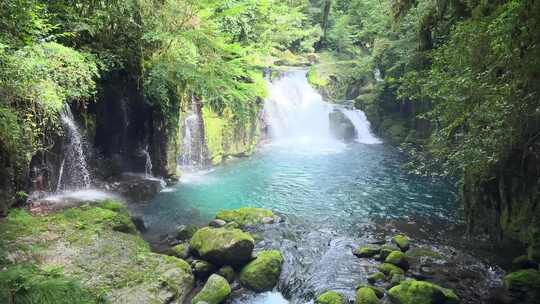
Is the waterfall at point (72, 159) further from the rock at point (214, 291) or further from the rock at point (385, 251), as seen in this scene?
the rock at point (385, 251)

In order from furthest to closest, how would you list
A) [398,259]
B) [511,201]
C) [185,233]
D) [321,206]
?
[321,206] → [185,233] → [398,259] → [511,201]

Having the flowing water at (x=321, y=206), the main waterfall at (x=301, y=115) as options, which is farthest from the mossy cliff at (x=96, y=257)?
the main waterfall at (x=301, y=115)

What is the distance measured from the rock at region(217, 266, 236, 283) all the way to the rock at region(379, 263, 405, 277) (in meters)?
3.20

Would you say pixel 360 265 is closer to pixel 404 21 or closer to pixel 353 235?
pixel 353 235

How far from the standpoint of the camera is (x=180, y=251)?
910 centimetres

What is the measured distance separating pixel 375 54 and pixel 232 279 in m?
18.9

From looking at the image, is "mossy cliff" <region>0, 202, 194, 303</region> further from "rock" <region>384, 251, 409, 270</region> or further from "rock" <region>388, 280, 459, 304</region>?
"rock" <region>384, 251, 409, 270</region>

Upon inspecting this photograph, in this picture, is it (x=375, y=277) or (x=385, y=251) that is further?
(x=385, y=251)

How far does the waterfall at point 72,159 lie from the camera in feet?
36.0

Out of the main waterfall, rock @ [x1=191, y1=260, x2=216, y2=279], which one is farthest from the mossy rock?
the main waterfall

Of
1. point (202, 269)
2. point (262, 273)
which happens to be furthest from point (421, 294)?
point (202, 269)

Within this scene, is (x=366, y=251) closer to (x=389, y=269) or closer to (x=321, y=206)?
(x=389, y=269)

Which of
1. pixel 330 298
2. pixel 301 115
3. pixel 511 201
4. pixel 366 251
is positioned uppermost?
pixel 301 115

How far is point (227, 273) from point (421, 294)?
3759 mm
